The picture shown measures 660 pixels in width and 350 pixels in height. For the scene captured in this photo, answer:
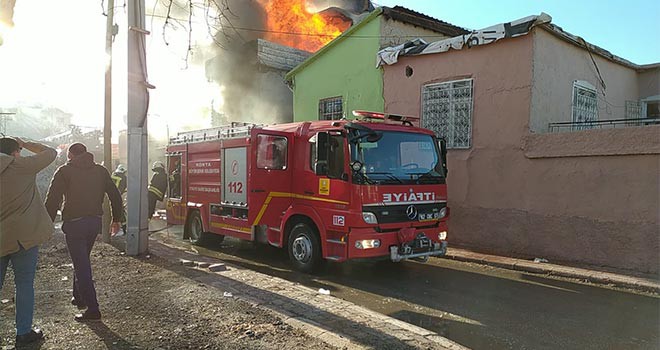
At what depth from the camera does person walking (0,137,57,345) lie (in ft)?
11.6

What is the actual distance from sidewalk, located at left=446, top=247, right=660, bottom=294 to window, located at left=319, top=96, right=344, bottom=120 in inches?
229

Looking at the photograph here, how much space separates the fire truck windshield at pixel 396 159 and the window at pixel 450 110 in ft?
9.57

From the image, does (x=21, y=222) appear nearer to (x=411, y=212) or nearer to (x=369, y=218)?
(x=369, y=218)

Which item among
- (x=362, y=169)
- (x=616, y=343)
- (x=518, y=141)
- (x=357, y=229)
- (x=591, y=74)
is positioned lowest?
(x=616, y=343)

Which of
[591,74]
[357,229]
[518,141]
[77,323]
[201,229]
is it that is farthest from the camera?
[591,74]

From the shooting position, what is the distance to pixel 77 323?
419 centimetres

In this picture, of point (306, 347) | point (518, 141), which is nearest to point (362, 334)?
point (306, 347)

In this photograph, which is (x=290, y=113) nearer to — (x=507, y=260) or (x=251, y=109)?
(x=251, y=109)

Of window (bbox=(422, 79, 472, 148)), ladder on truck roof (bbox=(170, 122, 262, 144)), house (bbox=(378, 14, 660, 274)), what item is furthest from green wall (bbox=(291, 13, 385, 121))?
ladder on truck roof (bbox=(170, 122, 262, 144))

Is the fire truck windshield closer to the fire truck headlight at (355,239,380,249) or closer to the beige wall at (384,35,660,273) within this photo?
the fire truck headlight at (355,239,380,249)

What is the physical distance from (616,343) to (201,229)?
7676 mm

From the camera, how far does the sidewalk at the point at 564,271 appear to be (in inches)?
254

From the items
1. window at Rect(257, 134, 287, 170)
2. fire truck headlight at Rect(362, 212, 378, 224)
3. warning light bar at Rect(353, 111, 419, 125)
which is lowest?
fire truck headlight at Rect(362, 212, 378, 224)

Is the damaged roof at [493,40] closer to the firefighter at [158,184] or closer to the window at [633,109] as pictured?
the window at [633,109]
